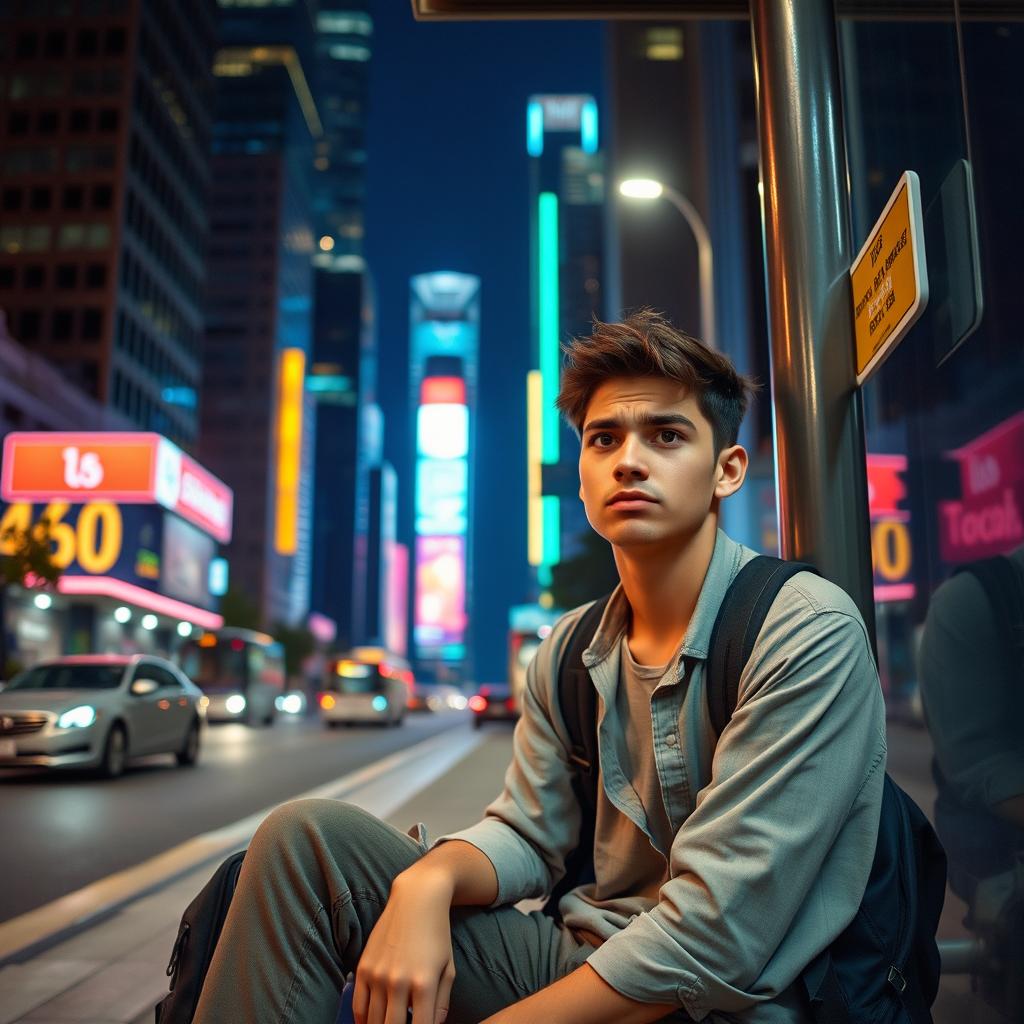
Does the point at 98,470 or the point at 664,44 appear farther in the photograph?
the point at 98,470

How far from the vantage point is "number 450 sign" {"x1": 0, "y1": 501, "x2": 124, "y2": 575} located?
39.6 meters

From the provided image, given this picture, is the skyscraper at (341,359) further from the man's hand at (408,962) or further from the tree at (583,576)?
the man's hand at (408,962)

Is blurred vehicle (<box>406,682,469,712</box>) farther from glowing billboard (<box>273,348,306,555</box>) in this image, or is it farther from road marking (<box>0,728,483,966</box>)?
road marking (<box>0,728,483,966</box>)

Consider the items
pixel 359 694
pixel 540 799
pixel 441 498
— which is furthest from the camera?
pixel 441 498

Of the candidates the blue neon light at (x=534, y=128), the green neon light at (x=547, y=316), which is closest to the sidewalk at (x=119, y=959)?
the green neon light at (x=547, y=316)

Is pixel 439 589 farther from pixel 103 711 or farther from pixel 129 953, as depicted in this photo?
pixel 129 953

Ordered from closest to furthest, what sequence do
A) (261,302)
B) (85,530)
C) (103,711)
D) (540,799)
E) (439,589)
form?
(540,799) → (103,711) → (85,530) → (261,302) → (439,589)

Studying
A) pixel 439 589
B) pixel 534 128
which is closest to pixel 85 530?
pixel 439 589

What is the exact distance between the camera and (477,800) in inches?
351

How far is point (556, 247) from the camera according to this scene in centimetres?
14075

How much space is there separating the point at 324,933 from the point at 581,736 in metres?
0.59

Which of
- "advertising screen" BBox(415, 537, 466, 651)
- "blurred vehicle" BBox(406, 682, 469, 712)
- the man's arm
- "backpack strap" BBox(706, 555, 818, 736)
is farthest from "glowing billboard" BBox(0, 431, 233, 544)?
"advertising screen" BBox(415, 537, 466, 651)

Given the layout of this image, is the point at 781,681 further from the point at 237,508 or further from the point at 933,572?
the point at 237,508

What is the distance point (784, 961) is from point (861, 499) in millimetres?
1370
